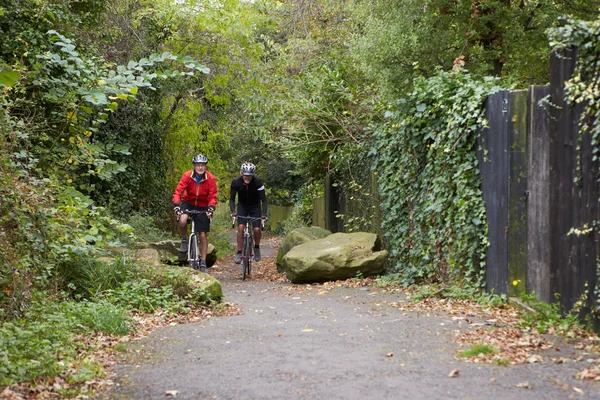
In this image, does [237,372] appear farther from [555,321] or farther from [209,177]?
[209,177]

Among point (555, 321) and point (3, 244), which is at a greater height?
point (3, 244)

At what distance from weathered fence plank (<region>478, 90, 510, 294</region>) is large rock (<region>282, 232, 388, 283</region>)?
3.82 meters

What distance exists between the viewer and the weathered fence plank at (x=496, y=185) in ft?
27.4

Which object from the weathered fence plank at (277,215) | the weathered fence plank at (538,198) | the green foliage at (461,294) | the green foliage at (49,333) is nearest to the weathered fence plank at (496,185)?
the green foliage at (461,294)

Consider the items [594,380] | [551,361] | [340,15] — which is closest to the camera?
[594,380]

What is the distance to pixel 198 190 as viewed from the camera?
1284 centimetres

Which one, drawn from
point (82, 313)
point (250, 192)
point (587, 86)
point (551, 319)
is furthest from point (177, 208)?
point (587, 86)

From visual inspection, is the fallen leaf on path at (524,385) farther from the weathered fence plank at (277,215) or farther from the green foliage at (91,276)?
the weathered fence plank at (277,215)

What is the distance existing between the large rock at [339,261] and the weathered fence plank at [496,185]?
3.82 metres

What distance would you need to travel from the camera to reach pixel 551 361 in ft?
18.2

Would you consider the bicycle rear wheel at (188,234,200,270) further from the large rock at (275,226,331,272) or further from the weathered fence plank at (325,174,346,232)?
the weathered fence plank at (325,174,346,232)

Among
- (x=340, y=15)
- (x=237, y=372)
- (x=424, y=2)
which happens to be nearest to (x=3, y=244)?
(x=237, y=372)

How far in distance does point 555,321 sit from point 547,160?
164cm

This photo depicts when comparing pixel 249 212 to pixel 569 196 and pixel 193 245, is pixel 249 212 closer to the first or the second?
pixel 193 245
